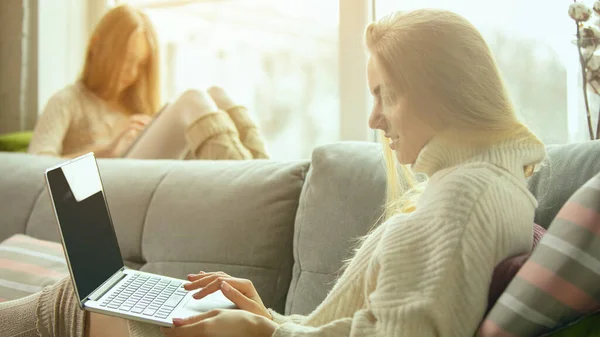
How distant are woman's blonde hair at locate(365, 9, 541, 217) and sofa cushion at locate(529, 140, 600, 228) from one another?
0.22 m

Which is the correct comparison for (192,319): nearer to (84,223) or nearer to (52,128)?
(84,223)

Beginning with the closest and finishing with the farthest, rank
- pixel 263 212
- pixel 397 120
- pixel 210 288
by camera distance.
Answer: pixel 397 120 < pixel 210 288 < pixel 263 212

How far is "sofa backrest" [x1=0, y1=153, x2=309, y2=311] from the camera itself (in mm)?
1547

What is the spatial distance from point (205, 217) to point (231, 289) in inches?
22.9

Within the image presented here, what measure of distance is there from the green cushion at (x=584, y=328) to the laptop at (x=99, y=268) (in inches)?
20.1

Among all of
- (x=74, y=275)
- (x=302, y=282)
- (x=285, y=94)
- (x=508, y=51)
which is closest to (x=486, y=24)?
(x=508, y=51)

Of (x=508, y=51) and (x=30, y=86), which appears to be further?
(x=30, y=86)

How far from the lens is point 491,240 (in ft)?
2.79

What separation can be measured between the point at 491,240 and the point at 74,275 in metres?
0.63

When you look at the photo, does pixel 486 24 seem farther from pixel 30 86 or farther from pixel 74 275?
pixel 30 86

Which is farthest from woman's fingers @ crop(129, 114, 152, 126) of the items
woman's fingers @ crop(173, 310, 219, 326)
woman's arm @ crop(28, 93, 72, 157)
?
woman's fingers @ crop(173, 310, 219, 326)

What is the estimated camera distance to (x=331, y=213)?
1450mm

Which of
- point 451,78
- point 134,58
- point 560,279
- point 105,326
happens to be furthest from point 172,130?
point 560,279

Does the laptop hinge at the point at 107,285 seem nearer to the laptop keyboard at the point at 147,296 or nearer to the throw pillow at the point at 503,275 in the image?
the laptop keyboard at the point at 147,296
